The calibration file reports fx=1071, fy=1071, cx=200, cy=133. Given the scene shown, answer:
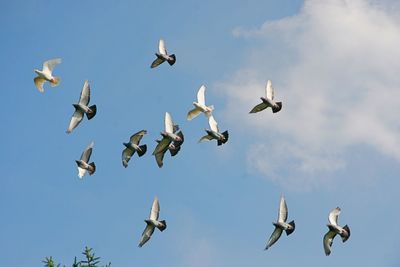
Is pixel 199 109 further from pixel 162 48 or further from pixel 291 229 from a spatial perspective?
pixel 291 229

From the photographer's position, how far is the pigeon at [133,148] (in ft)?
143

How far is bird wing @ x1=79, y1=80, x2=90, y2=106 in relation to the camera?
42625 millimetres

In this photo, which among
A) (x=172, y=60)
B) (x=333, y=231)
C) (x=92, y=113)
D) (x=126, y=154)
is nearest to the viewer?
(x=333, y=231)

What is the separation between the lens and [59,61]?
42.4m

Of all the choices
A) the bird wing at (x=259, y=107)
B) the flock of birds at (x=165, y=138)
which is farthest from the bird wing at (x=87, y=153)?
the bird wing at (x=259, y=107)

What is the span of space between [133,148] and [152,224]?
330 centimetres

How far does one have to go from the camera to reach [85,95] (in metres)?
42.8

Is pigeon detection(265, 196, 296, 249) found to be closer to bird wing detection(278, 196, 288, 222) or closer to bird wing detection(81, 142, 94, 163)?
bird wing detection(278, 196, 288, 222)

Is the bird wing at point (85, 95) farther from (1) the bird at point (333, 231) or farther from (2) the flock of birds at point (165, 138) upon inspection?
(1) the bird at point (333, 231)

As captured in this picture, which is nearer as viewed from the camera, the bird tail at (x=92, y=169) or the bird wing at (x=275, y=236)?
the bird wing at (x=275, y=236)

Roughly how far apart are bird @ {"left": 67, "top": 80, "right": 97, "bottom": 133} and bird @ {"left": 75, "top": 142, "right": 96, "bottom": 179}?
5.88ft

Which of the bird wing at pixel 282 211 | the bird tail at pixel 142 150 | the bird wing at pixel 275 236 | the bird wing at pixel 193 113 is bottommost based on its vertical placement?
the bird wing at pixel 275 236

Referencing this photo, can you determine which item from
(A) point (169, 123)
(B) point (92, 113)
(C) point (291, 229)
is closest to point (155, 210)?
(A) point (169, 123)

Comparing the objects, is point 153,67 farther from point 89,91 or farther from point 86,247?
point 86,247
